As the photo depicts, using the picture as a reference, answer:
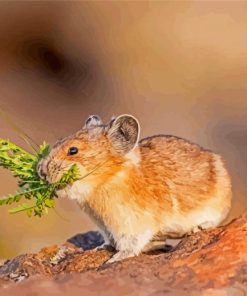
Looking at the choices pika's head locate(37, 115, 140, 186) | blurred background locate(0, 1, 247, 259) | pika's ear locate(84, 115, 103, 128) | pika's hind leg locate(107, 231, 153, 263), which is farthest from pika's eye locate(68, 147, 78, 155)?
blurred background locate(0, 1, 247, 259)

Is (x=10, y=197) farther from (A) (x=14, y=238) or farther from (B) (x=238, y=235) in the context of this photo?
(A) (x=14, y=238)

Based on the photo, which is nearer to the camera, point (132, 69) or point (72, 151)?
point (72, 151)

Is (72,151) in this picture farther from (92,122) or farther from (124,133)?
(92,122)

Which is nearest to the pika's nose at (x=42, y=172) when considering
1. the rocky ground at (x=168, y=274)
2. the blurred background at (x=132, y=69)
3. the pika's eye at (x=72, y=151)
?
the pika's eye at (x=72, y=151)

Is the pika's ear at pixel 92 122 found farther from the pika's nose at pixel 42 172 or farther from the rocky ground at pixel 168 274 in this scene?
the rocky ground at pixel 168 274

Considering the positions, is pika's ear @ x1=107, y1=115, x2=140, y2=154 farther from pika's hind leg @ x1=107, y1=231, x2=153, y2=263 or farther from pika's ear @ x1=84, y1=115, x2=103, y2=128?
pika's hind leg @ x1=107, y1=231, x2=153, y2=263

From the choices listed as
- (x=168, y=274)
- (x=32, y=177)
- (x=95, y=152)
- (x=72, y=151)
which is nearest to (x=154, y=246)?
(x=95, y=152)

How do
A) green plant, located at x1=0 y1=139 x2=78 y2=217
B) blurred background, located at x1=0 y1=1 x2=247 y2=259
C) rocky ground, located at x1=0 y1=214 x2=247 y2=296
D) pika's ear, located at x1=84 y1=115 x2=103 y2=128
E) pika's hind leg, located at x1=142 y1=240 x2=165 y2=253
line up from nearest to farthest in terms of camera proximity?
1. rocky ground, located at x1=0 y1=214 x2=247 y2=296
2. green plant, located at x1=0 y1=139 x2=78 y2=217
3. pika's hind leg, located at x1=142 y1=240 x2=165 y2=253
4. pika's ear, located at x1=84 y1=115 x2=103 y2=128
5. blurred background, located at x1=0 y1=1 x2=247 y2=259

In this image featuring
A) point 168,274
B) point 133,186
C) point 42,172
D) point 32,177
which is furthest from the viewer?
point 133,186
